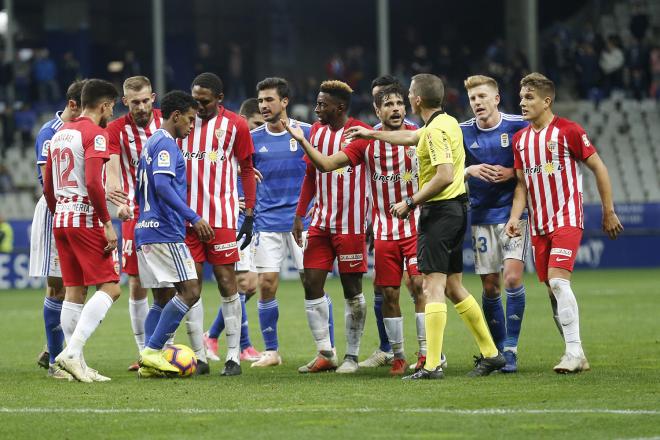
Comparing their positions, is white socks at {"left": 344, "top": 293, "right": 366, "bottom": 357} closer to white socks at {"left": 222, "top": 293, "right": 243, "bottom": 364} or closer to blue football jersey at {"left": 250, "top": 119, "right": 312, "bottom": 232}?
white socks at {"left": 222, "top": 293, "right": 243, "bottom": 364}

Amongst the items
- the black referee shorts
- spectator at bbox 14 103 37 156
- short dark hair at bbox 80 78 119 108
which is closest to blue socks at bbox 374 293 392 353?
the black referee shorts

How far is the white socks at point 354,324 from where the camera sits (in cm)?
1009

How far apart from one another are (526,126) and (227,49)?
26.6m

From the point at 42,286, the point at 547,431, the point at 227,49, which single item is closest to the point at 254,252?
the point at 547,431

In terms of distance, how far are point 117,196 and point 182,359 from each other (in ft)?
4.60

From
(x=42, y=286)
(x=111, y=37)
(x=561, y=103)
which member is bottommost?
(x=42, y=286)

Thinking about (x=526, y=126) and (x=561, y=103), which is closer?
(x=526, y=126)

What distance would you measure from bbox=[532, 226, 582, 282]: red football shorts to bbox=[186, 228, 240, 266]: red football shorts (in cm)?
239

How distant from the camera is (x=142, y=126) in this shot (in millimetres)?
10461

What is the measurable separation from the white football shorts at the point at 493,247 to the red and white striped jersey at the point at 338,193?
0.94 m

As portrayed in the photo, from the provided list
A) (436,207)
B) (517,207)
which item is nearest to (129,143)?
(436,207)

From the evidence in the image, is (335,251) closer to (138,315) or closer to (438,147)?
(438,147)

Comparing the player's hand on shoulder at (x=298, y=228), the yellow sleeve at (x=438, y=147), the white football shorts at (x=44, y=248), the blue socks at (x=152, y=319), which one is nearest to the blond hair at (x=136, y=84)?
the white football shorts at (x=44, y=248)

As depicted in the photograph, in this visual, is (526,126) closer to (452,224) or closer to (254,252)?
(452,224)
